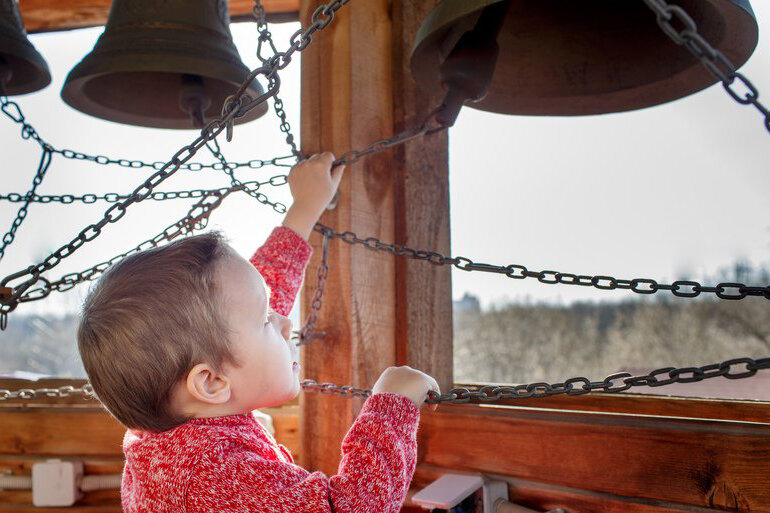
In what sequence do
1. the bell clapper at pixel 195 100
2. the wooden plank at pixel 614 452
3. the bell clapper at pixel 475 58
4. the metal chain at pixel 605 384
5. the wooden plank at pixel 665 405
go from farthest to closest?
the bell clapper at pixel 195 100 < the wooden plank at pixel 665 405 < the bell clapper at pixel 475 58 < the wooden plank at pixel 614 452 < the metal chain at pixel 605 384

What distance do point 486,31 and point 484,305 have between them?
631 centimetres

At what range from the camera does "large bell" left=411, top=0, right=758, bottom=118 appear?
1313 mm

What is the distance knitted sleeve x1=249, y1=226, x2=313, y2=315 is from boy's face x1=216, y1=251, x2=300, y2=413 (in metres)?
0.28

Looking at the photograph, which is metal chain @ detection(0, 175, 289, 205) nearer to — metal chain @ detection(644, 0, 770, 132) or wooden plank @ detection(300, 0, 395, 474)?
wooden plank @ detection(300, 0, 395, 474)

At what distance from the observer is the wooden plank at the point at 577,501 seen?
122 centimetres

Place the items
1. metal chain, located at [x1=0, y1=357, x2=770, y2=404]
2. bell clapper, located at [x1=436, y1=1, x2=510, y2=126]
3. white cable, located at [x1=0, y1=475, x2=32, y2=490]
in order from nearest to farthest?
metal chain, located at [x1=0, y1=357, x2=770, y2=404] → bell clapper, located at [x1=436, y1=1, x2=510, y2=126] → white cable, located at [x1=0, y1=475, x2=32, y2=490]

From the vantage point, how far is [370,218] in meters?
1.60

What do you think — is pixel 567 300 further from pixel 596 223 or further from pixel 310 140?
pixel 310 140

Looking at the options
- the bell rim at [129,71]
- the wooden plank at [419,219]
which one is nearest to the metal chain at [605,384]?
the wooden plank at [419,219]

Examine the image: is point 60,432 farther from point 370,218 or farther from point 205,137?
point 205,137

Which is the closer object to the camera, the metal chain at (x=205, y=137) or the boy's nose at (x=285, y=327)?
the metal chain at (x=205, y=137)

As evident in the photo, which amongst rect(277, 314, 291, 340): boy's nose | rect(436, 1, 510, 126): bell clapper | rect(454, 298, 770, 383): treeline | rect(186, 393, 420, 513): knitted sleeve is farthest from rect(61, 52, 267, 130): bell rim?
rect(454, 298, 770, 383): treeline

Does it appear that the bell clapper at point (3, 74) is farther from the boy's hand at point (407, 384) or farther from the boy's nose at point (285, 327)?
the boy's hand at point (407, 384)

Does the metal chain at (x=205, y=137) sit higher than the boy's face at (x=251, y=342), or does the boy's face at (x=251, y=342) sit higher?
the metal chain at (x=205, y=137)
